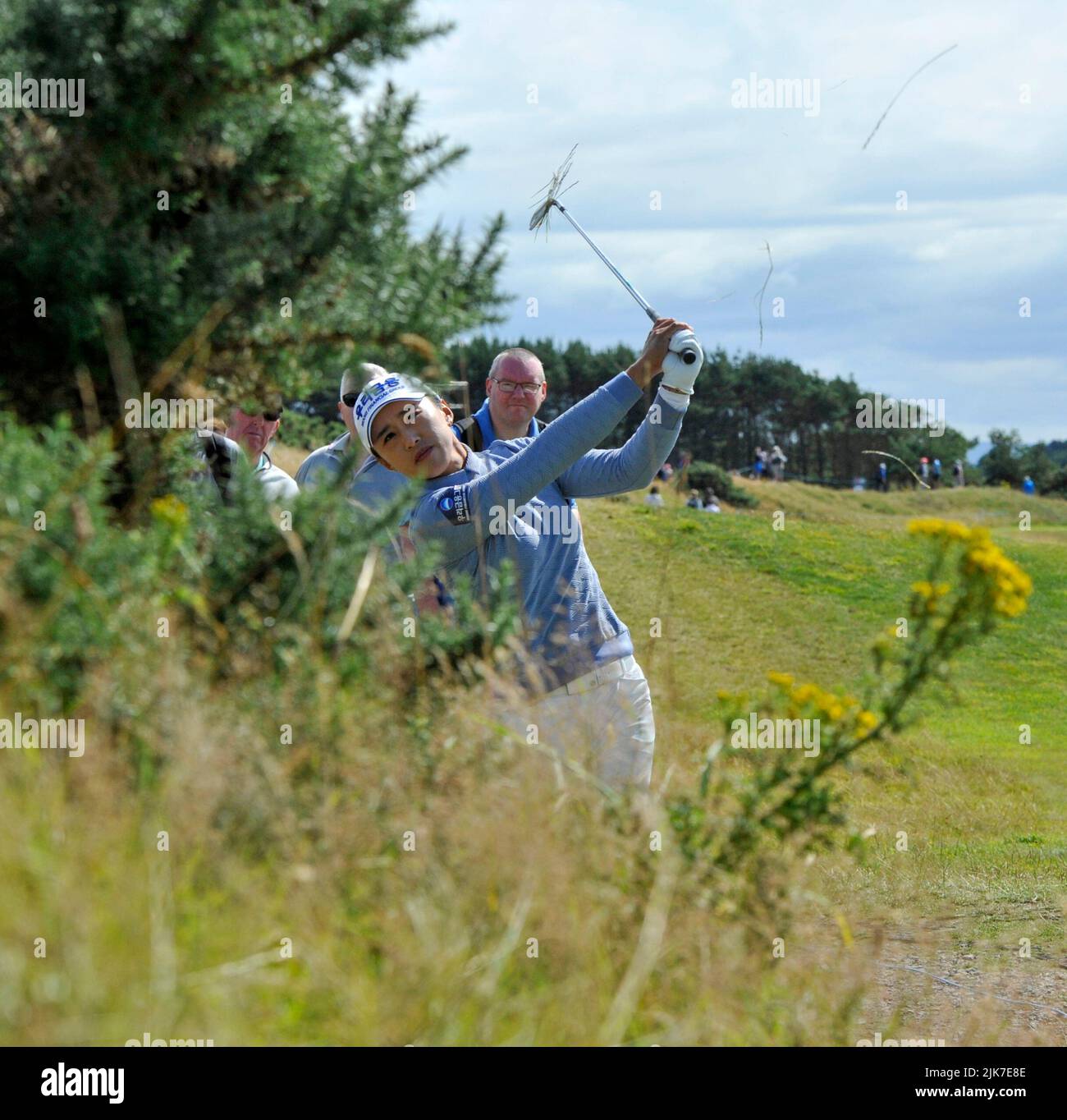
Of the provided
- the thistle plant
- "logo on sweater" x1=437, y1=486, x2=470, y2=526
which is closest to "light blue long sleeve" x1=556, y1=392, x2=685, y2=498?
"logo on sweater" x1=437, y1=486, x2=470, y2=526

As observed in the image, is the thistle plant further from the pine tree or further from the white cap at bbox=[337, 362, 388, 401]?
the white cap at bbox=[337, 362, 388, 401]

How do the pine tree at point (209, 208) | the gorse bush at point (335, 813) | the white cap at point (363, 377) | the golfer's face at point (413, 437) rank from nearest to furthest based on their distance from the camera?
the gorse bush at point (335, 813) → the pine tree at point (209, 208) → the white cap at point (363, 377) → the golfer's face at point (413, 437)

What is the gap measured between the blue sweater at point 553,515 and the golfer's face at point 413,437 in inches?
4.0

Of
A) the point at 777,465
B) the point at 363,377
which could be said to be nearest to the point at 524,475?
the point at 363,377

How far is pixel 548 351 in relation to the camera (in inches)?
3730

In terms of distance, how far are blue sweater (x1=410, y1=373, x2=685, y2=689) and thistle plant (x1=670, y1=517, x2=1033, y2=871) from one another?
1343 mm

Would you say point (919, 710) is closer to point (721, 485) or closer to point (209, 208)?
point (209, 208)

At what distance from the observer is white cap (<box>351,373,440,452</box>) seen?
16.0 ft

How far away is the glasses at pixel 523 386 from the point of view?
662 centimetres

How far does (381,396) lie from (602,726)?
1.56 m

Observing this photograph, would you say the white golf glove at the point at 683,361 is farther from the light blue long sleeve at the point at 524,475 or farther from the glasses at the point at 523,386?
the glasses at the point at 523,386

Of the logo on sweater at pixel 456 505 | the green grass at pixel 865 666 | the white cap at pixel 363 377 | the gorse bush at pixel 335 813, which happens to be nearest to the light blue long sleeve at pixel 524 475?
the logo on sweater at pixel 456 505
